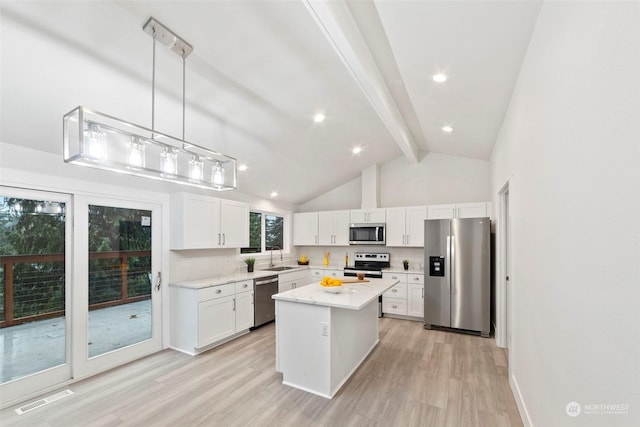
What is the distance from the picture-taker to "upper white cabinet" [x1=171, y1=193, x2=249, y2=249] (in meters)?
4.02

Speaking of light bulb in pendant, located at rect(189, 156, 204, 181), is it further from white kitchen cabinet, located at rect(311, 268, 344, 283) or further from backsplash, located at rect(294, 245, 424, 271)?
backsplash, located at rect(294, 245, 424, 271)

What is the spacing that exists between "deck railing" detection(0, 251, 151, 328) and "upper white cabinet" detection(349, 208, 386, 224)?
11.9 ft

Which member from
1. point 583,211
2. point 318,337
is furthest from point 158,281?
point 583,211

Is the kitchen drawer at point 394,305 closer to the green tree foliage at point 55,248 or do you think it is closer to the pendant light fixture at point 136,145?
the green tree foliage at point 55,248

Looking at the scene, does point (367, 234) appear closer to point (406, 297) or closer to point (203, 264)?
point (406, 297)

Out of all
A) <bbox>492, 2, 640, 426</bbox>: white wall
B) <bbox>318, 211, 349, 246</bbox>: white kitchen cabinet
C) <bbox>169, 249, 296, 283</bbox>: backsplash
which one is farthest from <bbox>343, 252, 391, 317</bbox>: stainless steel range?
<bbox>492, 2, 640, 426</bbox>: white wall

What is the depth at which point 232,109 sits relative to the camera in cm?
307

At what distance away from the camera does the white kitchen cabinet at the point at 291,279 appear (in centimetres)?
529

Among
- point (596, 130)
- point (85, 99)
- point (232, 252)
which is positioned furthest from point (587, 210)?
point (232, 252)

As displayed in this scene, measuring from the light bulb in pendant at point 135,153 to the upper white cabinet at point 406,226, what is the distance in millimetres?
4460

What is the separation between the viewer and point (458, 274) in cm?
454

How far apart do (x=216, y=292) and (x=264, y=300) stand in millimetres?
1016

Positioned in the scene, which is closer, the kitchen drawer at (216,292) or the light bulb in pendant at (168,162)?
the light bulb in pendant at (168,162)

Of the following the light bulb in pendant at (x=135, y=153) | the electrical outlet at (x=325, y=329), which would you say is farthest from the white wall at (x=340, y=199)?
the light bulb in pendant at (x=135, y=153)
